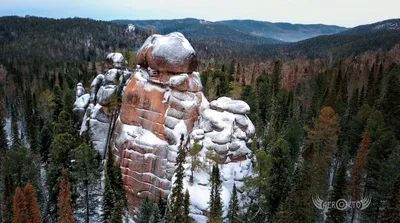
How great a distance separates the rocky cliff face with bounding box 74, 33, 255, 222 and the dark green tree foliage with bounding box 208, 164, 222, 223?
1.94m

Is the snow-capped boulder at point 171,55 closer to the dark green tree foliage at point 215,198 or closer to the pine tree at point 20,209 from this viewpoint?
the dark green tree foliage at point 215,198

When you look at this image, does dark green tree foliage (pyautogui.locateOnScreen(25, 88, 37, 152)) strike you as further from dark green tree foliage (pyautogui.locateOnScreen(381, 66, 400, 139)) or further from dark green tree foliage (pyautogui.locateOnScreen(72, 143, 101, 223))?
dark green tree foliage (pyautogui.locateOnScreen(381, 66, 400, 139))

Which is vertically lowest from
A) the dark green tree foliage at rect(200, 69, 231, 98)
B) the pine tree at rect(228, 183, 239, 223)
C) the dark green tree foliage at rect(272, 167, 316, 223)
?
the pine tree at rect(228, 183, 239, 223)

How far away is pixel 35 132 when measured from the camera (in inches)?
2709

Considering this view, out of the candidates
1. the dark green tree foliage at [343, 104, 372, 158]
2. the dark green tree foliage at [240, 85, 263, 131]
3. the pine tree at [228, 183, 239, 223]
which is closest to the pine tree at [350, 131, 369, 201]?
the dark green tree foliage at [343, 104, 372, 158]

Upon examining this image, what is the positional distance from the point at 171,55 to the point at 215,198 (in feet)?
69.6

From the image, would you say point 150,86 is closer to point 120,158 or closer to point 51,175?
point 120,158

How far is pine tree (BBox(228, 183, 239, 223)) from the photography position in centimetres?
3975

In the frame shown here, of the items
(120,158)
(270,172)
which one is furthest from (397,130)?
(120,158)

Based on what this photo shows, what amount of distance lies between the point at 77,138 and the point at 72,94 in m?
24.9

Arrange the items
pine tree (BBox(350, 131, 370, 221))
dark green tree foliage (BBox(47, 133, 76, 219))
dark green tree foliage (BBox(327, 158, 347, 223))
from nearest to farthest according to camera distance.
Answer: dark green tree foliage (BBox(327, 158, 347, 223))
dark green tree foliage (BBox(47, 133, 76, 219))
pine tree (BBox(350, 131, 370, 221))

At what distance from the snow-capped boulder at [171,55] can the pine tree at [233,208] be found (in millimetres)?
18638

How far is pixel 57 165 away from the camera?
142ft

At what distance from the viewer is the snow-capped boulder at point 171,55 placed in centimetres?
4838
